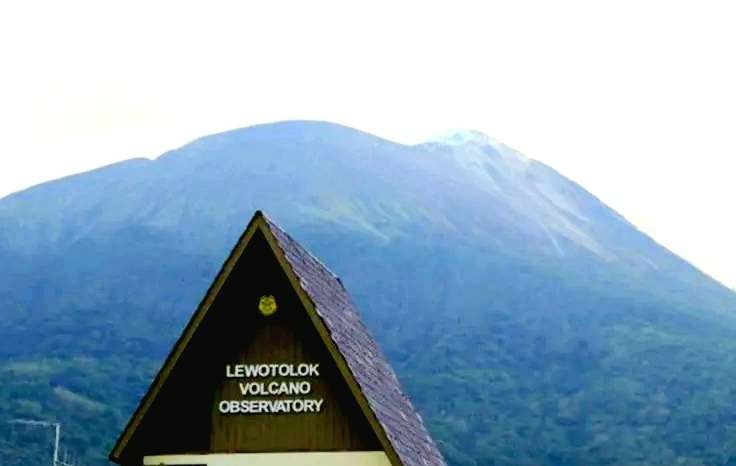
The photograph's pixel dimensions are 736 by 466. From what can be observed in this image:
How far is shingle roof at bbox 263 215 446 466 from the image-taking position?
14.4m

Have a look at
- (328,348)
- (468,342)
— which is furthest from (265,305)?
(468,342)

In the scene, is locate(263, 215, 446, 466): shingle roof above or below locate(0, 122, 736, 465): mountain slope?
below

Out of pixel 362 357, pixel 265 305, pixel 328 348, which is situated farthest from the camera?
pixel 362 357

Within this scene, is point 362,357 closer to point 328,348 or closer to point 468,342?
point 328,348

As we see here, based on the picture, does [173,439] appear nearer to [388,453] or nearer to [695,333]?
[388,453]

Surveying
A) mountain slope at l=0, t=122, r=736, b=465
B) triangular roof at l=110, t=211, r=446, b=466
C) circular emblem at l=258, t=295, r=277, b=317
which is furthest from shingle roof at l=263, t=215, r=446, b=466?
mountain slope at l=0, t=122, r=736, b=465

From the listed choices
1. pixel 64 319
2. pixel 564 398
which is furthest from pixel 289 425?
pixel 64 319

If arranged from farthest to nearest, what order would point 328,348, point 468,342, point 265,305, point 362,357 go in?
point 468,342, point 362,357, point 265,305, point 328,348

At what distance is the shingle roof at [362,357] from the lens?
47.2 feet

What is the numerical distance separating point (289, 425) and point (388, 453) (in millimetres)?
1569

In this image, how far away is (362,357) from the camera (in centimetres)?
1578

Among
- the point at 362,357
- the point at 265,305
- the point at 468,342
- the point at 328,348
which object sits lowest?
the point at 328,348

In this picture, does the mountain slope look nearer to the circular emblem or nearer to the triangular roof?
the triangular roof

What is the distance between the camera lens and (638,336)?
169 meters
